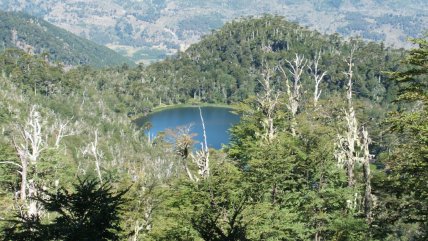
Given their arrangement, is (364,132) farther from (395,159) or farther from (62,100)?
(62,100)

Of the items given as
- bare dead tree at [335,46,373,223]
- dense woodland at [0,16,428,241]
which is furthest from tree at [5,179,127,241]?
bare dead tree at [335,46,373,223]

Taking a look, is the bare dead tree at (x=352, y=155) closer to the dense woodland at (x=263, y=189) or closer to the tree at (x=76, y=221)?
the dense woodland at (x=263, y=189)

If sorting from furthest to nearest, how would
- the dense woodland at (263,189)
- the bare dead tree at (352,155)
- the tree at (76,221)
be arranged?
the bare dead tree at (352,155) → the dense woodland at (263,189) → the tree at (76,221)

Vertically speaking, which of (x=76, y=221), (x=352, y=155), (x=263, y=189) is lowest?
(x=263, y=189)

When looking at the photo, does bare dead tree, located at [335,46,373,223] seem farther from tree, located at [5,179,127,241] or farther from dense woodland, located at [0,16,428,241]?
tree, located at [5,179,127,241]

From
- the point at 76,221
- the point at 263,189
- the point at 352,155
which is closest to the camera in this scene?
the point at 76,221

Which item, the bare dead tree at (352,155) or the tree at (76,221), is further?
the bare dead tree at (352,155)

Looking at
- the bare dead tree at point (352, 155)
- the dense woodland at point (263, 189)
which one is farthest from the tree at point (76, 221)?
the bare dead tree at point (352, 155)

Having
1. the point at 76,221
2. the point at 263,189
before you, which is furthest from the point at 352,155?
the point at 76,221

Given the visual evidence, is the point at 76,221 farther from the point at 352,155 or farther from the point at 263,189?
the point at 352,155

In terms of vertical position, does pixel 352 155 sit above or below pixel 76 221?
above

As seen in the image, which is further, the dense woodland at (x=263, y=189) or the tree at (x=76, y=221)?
the dense woodland at (x=263, y=189)

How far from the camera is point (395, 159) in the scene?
2038cm

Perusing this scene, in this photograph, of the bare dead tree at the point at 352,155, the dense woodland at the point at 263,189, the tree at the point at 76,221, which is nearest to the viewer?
the tree at the point at 76,221
